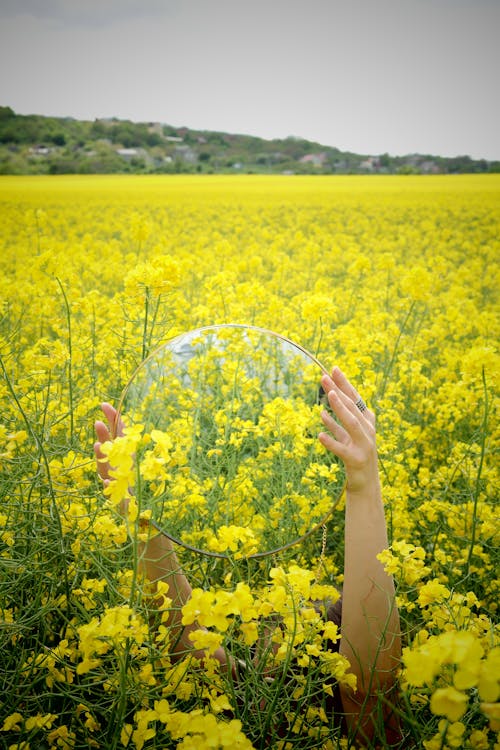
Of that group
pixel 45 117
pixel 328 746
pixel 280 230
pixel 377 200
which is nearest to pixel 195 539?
pixel 328 746

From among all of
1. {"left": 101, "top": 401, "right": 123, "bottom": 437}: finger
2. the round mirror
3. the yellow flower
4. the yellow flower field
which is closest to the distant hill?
the yellow flower field

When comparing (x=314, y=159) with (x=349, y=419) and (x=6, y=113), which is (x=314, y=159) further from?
(x=349, y=419)

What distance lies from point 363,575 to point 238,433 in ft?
2.26

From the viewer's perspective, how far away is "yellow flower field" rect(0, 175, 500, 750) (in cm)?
100

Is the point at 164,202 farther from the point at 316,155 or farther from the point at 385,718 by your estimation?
the point at 385,718

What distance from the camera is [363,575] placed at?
138 cm

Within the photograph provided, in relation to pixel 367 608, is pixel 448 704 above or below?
above

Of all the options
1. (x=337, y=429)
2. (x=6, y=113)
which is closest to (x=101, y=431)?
(x=337, y=429)

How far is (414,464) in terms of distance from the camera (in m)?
2.41

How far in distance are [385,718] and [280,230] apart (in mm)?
11938

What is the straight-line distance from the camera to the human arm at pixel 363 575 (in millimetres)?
1350

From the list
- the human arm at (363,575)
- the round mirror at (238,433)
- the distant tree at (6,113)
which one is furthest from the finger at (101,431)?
the distant tree at (6,113)

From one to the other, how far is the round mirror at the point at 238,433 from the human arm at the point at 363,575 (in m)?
0.29

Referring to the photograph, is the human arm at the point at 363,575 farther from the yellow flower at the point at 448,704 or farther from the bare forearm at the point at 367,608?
the yellow flower at the point at 448,704
